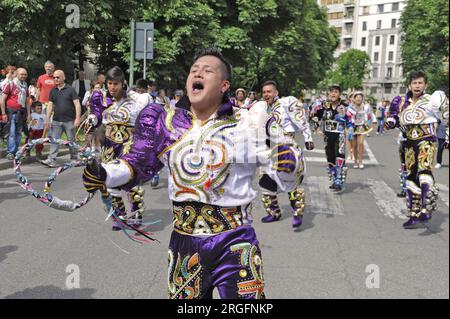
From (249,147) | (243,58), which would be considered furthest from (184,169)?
(243,58)

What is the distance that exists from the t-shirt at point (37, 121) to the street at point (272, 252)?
2.90 metres

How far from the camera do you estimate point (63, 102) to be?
1004cm

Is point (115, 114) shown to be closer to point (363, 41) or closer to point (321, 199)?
point (321, 199)

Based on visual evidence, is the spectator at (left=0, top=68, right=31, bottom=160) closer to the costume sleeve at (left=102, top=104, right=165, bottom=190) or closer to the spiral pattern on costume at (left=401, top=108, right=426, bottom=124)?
the spiral pattern on costume at (left=401, top=108, right=426, bottom=124)

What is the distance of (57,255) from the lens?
4.87 metres

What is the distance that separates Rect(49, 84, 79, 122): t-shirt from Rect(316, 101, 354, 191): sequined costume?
16.3 feet

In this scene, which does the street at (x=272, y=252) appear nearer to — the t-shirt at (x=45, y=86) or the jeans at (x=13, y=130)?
the jeans at (x=13, y=130)

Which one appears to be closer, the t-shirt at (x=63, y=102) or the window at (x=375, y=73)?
the t-shirt at (x=63, y=102)

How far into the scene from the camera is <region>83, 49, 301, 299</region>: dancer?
2.48 metres

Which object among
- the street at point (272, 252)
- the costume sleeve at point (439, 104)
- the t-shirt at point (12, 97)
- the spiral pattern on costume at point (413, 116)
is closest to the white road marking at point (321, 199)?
the street at point (272, 252)

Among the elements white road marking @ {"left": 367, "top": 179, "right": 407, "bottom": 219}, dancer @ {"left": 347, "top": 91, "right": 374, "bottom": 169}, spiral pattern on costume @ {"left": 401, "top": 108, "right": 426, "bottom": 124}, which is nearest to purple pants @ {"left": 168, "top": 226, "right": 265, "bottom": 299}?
spiral pattern on costume @ {"left": 401, "top": 108, "right": 426, "bottom": 124}

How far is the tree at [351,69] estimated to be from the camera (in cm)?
6650

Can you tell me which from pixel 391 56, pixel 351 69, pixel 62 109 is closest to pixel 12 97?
pixel 62 109
